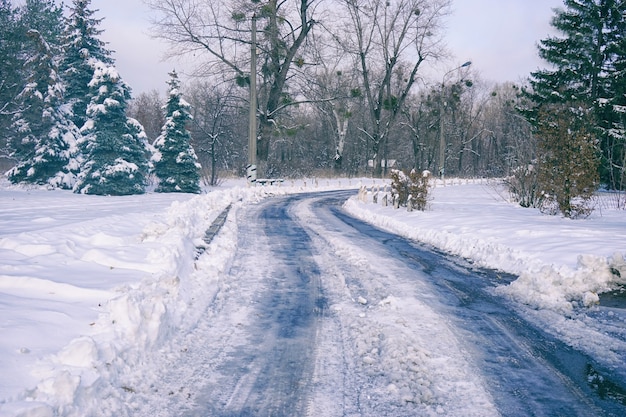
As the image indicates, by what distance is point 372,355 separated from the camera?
4.20m

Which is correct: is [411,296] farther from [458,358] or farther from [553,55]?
[553,55]

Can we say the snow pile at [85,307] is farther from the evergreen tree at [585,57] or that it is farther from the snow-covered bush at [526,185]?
the evergreen tree at [585,57]

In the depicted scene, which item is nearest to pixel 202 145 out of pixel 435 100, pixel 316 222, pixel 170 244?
pixel 435 100

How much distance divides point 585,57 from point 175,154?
25.0 metres

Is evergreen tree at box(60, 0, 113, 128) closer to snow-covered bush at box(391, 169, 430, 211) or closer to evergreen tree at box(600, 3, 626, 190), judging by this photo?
snow-covered bush at box(391, 169, 430, 211)

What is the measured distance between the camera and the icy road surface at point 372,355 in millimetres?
3387

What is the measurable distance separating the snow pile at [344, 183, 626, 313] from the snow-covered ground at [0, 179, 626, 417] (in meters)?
0.03

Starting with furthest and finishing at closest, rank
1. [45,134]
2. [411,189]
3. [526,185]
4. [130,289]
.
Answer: [45,134], [526,185], [411,189], [130,289]

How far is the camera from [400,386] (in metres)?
3.60

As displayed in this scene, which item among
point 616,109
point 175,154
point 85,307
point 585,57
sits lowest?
point 85,307

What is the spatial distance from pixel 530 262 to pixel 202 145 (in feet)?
173

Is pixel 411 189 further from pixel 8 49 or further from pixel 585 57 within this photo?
pixel 8 49

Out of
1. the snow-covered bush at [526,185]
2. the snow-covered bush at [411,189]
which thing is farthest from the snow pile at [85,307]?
the snow-covered bush at [526,185]

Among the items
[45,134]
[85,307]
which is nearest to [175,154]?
[45,134]
